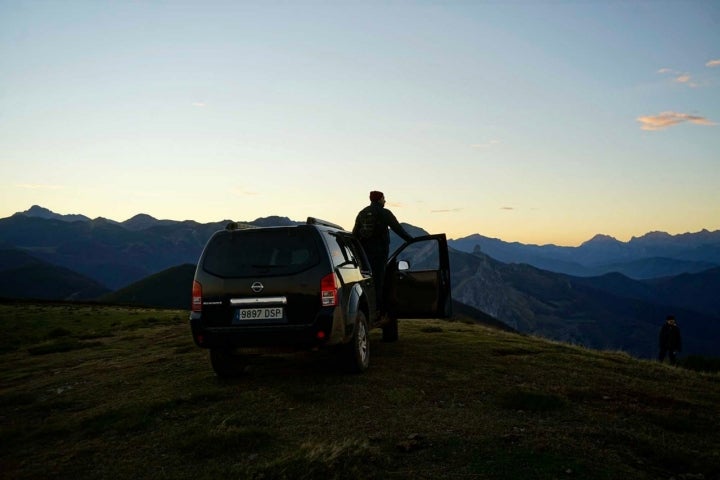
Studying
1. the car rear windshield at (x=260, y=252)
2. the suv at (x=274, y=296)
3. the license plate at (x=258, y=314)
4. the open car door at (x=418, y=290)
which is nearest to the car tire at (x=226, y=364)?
the suv at (x=274, y=296)

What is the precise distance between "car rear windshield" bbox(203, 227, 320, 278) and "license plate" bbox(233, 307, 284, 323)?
1.72ft

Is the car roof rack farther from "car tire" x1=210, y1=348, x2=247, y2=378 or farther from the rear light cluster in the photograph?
"car tire" x1=210, y1=348, x2=247, y2=378

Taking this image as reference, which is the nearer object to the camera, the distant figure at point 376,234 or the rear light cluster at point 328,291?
the rear light cluster at point 328,291

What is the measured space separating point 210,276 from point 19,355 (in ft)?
36.3

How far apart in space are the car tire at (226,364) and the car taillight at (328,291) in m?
1.98

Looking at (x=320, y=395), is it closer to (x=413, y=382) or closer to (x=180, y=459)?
(x=413, y=382)

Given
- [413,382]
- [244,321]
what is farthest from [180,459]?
[413,382]

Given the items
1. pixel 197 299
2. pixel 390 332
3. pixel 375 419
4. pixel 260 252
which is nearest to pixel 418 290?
pixel 390 332

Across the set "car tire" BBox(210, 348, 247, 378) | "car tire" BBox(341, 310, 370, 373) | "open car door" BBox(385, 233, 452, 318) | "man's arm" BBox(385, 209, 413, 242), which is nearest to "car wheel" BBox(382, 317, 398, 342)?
"open car door" BBox(385, 233, 452, 318)

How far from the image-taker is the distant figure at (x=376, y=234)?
1076 centimetres

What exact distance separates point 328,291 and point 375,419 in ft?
6.67

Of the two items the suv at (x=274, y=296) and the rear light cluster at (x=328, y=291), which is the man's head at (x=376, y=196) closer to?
the suv at (x=274, y=296)

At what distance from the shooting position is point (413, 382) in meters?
7.98

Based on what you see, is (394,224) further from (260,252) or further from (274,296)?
(274,296)
